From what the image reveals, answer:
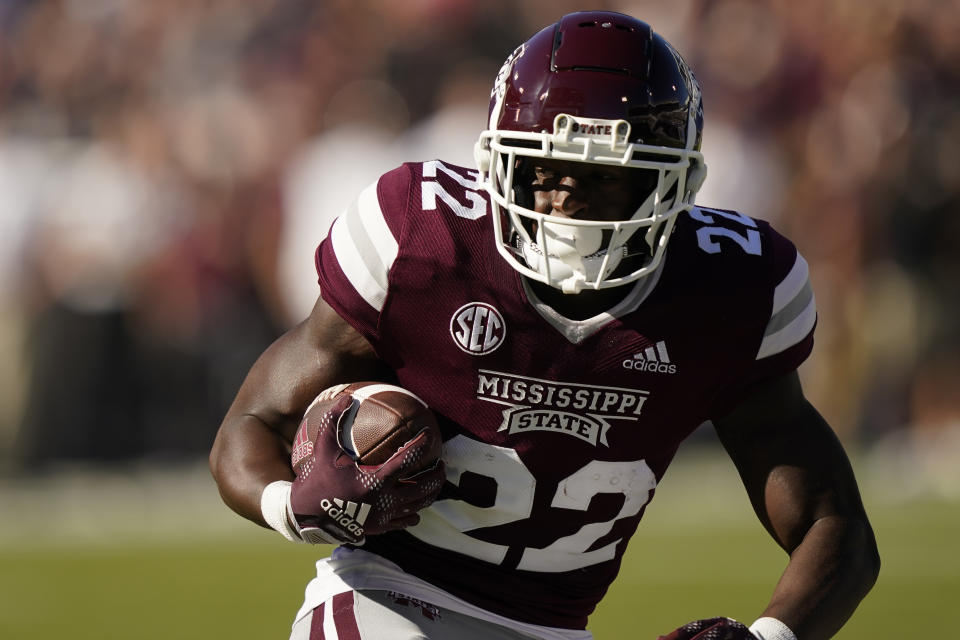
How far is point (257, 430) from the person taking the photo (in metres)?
2.69

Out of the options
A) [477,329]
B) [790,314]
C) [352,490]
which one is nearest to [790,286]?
[790,314]

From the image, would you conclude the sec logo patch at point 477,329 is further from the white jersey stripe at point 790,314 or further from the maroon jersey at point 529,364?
the white jersey stripe at point 790,314

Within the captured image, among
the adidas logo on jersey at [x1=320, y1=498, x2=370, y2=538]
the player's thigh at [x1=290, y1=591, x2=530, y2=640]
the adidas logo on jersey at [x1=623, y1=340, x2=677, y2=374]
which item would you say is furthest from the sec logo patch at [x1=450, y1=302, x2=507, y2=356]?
the player's thigh at [x1=290, y1=591, x2=530, y2=640]

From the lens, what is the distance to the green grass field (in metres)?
5.30

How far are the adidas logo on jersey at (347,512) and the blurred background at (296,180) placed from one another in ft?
15.8

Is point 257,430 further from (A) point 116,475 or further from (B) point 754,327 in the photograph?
(A) point 116,475

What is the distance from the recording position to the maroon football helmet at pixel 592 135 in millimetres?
2518

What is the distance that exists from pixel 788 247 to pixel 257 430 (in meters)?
1.04

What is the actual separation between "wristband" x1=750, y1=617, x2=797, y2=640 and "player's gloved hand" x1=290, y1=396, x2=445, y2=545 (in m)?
0.61

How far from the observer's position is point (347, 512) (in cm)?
238

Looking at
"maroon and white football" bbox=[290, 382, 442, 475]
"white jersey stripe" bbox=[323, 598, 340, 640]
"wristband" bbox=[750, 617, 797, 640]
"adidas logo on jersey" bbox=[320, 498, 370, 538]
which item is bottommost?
"white jersey stripe" bbox=[323, 598, 340, 640]

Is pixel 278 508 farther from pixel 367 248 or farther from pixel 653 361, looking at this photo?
pixel 653 361

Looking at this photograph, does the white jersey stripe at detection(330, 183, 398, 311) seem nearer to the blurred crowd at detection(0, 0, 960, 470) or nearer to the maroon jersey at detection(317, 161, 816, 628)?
the maroon jersey at detection(317, 161, 816, 628)

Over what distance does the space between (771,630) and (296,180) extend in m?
5.55
